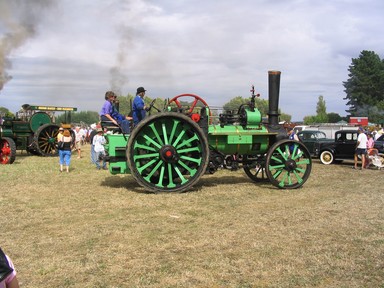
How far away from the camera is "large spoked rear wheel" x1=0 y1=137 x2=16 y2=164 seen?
14492 millimetres

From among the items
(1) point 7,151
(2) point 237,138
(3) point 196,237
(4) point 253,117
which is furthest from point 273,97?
(1) point 7,151

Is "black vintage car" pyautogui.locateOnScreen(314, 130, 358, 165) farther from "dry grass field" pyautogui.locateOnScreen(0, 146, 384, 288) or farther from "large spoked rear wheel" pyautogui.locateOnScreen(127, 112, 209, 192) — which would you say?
"large spoked rear wheel" pyautogui.locateOnScreen(127, 112, 209, 192)

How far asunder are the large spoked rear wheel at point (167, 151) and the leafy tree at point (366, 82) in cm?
5535

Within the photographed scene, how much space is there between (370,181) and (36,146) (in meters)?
13.7

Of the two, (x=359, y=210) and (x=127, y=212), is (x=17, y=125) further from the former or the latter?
A: (x=359, y=210)

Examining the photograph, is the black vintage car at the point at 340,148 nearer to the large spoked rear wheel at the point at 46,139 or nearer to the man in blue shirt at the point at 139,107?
the man in blue shirt at the point at 139,107

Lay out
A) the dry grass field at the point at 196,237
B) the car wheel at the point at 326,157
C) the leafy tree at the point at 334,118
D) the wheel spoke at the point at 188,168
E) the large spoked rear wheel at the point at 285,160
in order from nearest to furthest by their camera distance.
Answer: the dry grass field at the point at 196,237 → the wheel spoke at the point at 188,168 → the large spoked rear wheel at the point at 285,160 → the car wheel at the point at 326,157 → the leafy tree at the point at 334,118

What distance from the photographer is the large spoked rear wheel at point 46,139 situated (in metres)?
18.0

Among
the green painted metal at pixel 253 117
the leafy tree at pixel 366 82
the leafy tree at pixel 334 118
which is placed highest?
the leafy tree at pixel 366 82

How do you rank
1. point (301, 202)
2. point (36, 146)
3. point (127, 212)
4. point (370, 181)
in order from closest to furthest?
point (127, 212), point (301, 202), point (370, 181), point (36, 146)

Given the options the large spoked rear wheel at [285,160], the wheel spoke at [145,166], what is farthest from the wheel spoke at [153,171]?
the large spoked rear wheel at [285,160]

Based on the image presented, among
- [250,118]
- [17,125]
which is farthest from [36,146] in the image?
[250,118]

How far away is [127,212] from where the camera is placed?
6246mm

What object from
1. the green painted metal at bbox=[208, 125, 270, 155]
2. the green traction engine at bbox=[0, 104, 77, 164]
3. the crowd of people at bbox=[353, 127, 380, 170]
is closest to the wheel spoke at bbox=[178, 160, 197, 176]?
the green painted metal at bbox=[208, 125, 270, 155]
